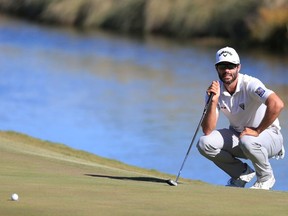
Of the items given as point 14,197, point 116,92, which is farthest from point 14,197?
point 116,92

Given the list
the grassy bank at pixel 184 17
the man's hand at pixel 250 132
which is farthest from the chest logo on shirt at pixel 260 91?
the grassy bank at pixel 184 17

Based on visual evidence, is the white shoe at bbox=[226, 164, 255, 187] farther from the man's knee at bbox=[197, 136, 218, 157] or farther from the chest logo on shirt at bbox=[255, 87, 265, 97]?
the chest logo on shirt at bbox=[255, 87, 265, 97]

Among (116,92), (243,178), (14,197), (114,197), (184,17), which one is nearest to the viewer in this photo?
(14,197)

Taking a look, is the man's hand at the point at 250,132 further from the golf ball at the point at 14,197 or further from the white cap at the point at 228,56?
the golf ball at the point at 14,197

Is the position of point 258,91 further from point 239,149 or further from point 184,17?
point 184,17

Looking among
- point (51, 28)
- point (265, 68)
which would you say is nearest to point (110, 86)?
point (265, 68)

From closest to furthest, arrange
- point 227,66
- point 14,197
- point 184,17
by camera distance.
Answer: point 14,197 → point 227,66 → point 184,17

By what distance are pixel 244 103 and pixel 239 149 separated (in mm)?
464

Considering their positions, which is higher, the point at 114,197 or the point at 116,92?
the point at 116,92

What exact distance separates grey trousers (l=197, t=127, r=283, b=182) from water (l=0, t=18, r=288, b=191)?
3050 mm

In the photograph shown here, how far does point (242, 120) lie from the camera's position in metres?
9.57

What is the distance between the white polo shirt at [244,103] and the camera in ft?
30.7

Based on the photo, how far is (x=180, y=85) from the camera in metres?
27.5

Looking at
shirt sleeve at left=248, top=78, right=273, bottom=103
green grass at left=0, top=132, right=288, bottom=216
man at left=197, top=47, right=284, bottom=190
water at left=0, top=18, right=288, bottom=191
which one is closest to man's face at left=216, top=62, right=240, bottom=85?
man at left=197, top=47, right=284, bottom=190
